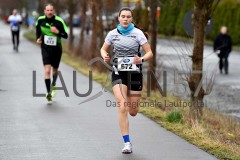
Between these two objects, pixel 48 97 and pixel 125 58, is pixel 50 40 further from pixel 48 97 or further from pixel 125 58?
pixel 125 58

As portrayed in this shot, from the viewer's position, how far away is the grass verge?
357 inches

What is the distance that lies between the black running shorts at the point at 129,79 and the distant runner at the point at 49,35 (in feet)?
16.6

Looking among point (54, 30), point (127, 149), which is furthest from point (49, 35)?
point (127, 149)

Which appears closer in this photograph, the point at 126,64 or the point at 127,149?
the point at 127,149

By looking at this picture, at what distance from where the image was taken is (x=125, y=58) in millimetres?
8961

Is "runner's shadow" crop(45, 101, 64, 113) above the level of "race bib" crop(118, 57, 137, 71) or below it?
below

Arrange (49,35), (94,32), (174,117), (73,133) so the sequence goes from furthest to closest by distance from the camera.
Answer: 1. (94,32)
2. (49,35)
3. (174,117)
4. (73,133)

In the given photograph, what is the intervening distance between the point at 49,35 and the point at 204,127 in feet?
14.3

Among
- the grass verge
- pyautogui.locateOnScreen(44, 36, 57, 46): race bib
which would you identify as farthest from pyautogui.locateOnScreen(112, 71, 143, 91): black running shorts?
pyautogui.locateOnScreen(44, 36, 57, 46): race bib

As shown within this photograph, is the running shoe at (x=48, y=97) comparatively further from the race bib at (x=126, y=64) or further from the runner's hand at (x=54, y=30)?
the race bib at (x=126, y=64)

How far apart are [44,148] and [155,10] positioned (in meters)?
8.21

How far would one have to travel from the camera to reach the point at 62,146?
9219mm

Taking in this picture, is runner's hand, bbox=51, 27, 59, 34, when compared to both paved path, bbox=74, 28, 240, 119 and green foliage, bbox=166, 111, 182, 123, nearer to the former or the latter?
paved path, bbox=74, 28, 240, 119

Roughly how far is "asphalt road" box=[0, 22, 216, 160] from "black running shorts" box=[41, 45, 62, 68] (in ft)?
2.67
